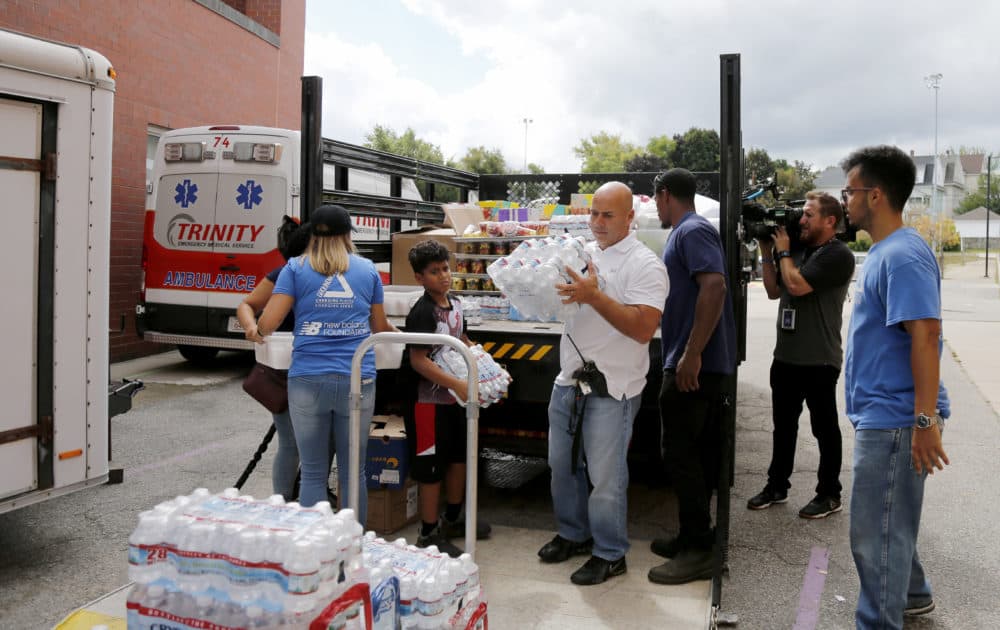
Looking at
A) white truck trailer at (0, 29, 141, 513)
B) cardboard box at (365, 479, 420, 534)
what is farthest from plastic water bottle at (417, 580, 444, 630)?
white truck trailer at (0, 29, 141, 513)

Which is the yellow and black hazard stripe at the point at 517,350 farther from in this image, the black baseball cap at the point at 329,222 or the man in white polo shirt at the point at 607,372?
the black baseball cap at the point at 329,222

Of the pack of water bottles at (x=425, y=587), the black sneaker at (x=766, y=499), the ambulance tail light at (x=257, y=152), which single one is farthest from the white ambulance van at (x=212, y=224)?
the pack of water bottles at (x=425, y=587)

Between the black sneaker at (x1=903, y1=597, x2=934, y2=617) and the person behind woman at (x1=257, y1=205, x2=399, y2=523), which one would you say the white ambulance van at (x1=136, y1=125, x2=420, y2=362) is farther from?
the black sneaker at (x1=903, y1=597, x2=934, y2=617)

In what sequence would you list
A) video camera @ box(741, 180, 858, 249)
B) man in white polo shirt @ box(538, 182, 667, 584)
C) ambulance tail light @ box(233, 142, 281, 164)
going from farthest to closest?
ambulance tail light @ box(233, 142, 281, 164)
video camera @ box(741, 180, 858, 249)
man in white polo shirt @ box(538, 182, 667, 584)

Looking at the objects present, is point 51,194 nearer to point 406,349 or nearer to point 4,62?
point 4,62

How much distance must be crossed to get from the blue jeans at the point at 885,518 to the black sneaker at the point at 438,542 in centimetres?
206

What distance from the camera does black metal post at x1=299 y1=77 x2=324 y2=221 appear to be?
5.20m

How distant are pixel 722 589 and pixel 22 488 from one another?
11.7 ft

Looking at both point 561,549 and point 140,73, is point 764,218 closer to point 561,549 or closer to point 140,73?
point 561,549

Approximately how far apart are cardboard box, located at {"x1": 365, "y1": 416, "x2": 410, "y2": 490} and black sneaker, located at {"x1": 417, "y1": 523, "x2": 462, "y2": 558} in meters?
0.41

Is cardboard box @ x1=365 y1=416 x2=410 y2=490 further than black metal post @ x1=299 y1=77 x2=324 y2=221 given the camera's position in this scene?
No

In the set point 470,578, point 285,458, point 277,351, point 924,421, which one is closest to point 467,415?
point 470,578

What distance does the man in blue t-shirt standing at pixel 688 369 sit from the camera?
13.5 ft

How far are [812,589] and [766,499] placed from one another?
132cm
